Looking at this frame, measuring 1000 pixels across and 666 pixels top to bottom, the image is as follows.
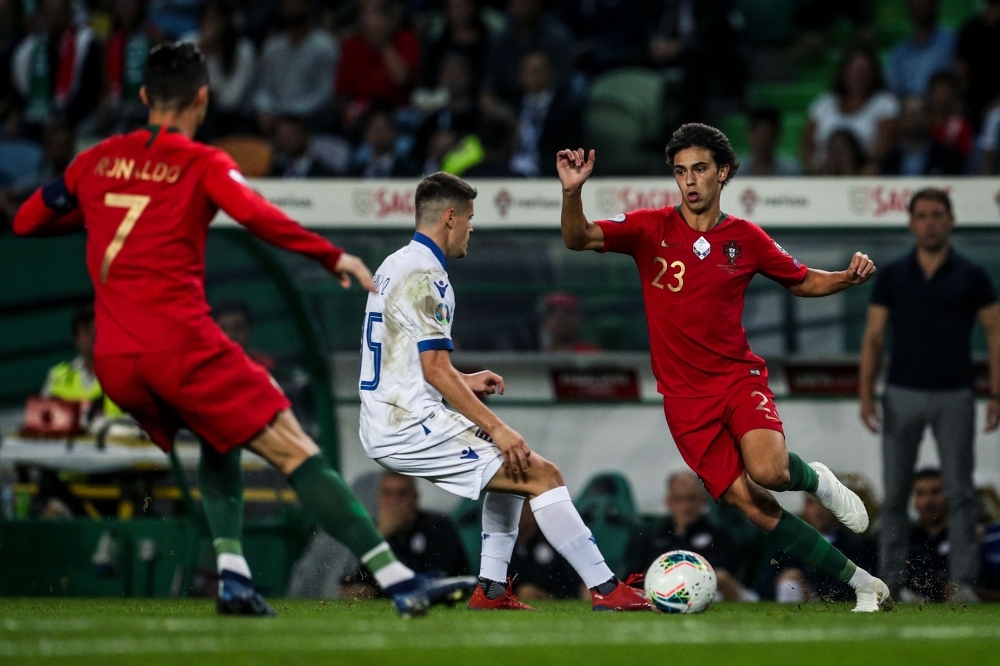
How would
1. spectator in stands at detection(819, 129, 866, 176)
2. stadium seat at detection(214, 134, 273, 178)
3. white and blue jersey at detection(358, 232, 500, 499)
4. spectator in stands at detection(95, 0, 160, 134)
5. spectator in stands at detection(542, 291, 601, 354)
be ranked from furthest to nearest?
spectator in stands at detection(95, 0, 160, 134)
stadium seat at detection(214, 134, 273, 178)
spectator in stands at detection(819, 129, 866, 176)
spectator in stands at detection(542, 291, 601, 354)
white and blue jersey at detection(358, 232, 500, 499)

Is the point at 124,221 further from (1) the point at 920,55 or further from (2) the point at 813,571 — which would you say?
(1) the point at 920,55

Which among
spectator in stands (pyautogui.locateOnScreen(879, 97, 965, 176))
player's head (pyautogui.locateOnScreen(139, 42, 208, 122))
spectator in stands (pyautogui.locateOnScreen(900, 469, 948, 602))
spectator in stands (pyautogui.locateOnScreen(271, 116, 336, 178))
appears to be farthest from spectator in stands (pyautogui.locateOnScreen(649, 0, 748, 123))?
player's head (pyautogui.locateOnScreen(139, 42, 208, 122))

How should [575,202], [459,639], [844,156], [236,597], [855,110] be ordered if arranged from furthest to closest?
[855,110] < [844,156] < [575,202] < [236,597] < [459,639]

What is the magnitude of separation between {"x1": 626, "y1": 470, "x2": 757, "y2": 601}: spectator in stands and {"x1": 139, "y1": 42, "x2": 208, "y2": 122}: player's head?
162 inches

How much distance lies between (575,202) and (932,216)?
9.48ft

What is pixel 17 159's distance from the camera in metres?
12.8

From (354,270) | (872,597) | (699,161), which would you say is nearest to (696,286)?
(699,161)

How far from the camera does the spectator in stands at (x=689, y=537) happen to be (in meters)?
8.58

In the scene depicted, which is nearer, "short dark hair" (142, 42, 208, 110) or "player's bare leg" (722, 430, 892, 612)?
"short dark hair" (142, 42, 208, 110)

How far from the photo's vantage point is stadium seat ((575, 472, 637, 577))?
9.18 meters

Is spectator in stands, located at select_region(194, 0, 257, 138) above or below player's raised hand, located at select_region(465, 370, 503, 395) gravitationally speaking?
above

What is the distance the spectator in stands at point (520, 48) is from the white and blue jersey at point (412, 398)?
588 centimetres

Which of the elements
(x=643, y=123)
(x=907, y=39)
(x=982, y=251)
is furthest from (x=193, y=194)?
(x=907, y=39)

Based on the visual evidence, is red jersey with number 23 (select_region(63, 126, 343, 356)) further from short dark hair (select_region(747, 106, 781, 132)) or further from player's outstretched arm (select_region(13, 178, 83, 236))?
short dark hair (select_region(747, 106, 781, 132))
